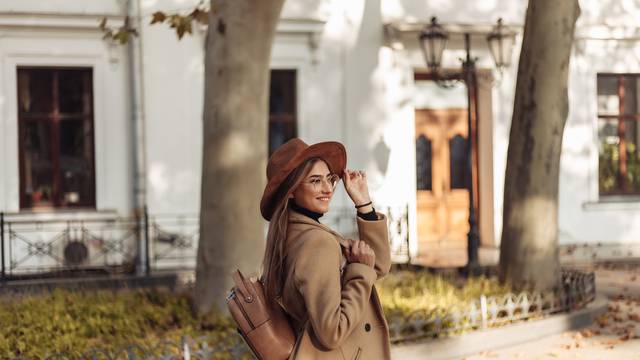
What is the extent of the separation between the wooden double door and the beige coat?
46.7ft

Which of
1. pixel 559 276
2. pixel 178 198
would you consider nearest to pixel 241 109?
pixel 559 276

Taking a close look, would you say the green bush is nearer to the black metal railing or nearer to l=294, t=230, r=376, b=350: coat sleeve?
l=294, t=230, r=376, b=350: coat sleeve

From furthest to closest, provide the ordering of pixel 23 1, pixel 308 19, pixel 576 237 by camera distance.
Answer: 1. pixel 576 237
2. pixel 308 19
3. pixel 23 1

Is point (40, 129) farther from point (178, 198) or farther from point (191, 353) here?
point (191, 353)

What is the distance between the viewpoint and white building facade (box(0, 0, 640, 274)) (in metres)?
15.2

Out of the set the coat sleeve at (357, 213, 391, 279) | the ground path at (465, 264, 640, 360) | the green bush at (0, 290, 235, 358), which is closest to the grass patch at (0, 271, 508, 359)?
the green bush at (0, 290, 235, 358)

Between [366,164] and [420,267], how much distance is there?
2.96 meters

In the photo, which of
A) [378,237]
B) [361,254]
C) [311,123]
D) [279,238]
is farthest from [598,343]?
[311,123]

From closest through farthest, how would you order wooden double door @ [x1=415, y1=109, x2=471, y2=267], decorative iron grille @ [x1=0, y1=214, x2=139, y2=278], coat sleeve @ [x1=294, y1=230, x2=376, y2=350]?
coat sleeve @ [x1=294, y1=230, x2=376, y2=350]
decorative iron grille @ [x1=0, y1=214, x2=139, y2=278]
wooden double door @ [x1=415, y1=109, x2=471, y2=267]

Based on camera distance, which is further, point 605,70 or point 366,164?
point 605,70

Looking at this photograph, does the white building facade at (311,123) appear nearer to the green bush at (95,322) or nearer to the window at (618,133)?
the window at (618,133)

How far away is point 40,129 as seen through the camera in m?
15.5

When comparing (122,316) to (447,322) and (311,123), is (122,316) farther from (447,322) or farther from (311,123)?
(311,123)

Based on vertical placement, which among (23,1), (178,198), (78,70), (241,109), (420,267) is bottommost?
(420,267)
